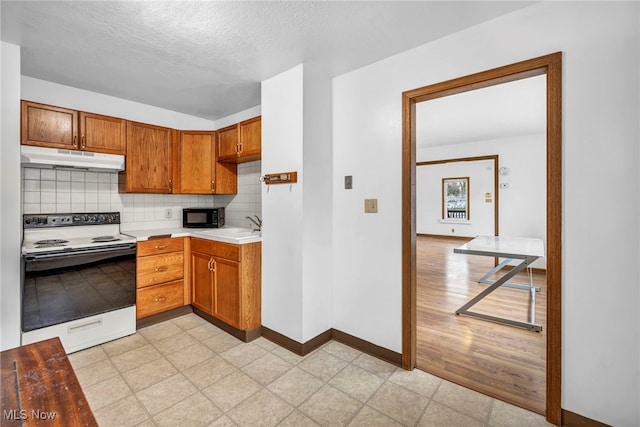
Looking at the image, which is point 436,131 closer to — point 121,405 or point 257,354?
point 257,354

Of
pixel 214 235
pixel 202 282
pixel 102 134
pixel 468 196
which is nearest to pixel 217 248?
pixel 214 235

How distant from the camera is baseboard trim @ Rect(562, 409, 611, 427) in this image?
1.52 meters

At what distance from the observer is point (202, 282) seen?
3.03 meters

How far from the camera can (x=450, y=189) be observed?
7918 mm

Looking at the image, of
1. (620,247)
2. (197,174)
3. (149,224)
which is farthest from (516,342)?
(149,224)

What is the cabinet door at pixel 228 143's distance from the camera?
3209 mm

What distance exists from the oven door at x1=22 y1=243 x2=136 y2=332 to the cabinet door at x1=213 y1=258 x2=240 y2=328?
762 millimetres

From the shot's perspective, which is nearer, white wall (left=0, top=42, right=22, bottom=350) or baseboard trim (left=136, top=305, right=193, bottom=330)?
white wall (left=0, top=42, right=22, bottom=350)

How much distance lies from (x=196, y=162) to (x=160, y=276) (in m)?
1.38

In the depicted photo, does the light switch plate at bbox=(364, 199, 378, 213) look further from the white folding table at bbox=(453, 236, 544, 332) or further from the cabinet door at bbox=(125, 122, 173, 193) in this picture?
the cabinet door at bbox=(125, 122, 173, 193)

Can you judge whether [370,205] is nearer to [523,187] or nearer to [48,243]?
[48,243]

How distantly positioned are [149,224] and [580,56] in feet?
13.3

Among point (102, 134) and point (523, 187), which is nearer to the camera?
point (102, 134)

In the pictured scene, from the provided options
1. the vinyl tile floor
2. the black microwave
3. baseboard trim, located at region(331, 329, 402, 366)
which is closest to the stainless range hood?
the black microwave
